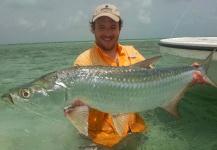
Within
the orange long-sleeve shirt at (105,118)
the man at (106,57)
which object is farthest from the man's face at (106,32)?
the orange long-sleeve shirt at (105,118)

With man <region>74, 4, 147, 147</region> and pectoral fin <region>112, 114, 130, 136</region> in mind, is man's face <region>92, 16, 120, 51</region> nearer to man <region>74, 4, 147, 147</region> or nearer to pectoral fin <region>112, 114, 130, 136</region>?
man <region>74, 4, 147, 147</region>

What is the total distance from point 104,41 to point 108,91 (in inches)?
37.9

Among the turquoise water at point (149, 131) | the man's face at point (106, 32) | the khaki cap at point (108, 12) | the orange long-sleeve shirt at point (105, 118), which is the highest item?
the khaki cap at point (108, 12)

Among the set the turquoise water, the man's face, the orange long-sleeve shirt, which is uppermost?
the man's face

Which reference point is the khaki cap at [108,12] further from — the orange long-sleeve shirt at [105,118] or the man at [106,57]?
the orange long-sleeve shirt at [105,118]

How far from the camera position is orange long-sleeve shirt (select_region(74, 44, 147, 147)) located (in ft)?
12.0

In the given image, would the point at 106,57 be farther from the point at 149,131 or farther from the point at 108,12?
the point at 149,131

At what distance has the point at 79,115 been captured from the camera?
117 inches

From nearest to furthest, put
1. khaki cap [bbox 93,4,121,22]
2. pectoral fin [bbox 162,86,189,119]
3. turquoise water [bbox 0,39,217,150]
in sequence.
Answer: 1. pectoral fin [bbox 162,86,189,119]
2. khaki cap [bbox 93,4,121,22]
3. turquoise water [bbox 0,39,217,150]

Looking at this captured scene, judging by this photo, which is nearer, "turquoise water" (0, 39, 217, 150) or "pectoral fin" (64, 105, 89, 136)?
"pectoral fin" (64, 105, 89, 136)

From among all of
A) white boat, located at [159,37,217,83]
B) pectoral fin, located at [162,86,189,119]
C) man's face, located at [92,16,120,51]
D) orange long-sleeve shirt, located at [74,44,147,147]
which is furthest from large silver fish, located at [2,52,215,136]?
white boat, located at [159,37,217,83]

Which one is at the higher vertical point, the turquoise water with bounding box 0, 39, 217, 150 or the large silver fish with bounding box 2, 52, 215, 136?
the large silver fish with bounding box 2, 52, 215, 136

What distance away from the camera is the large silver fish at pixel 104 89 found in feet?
9.40

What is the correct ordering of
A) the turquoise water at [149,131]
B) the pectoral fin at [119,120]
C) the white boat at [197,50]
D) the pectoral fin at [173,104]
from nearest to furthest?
the pectoral fin at [119,120], the pectoral fin at [173,104], the turquoise water at [149,131], the white boat at [197,50]
